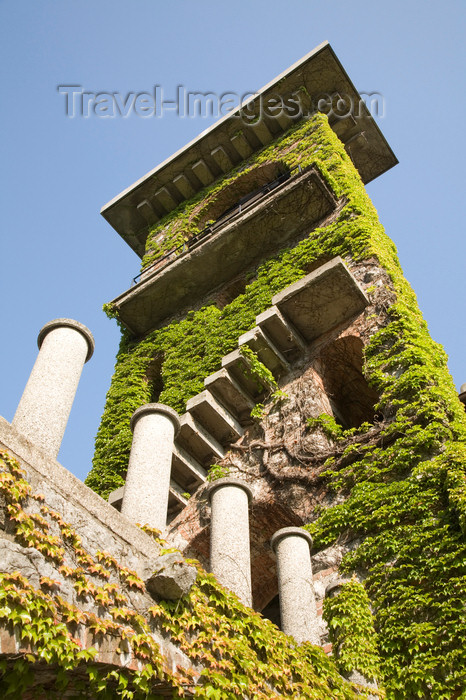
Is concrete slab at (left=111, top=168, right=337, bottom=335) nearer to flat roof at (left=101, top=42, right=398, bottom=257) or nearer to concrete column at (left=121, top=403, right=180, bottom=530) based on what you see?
flat roof at (left=101, top=42, right=398, bottom=257)

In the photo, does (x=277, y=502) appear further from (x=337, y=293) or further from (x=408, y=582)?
(x=337, y=293)

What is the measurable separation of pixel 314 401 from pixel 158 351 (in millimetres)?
5839

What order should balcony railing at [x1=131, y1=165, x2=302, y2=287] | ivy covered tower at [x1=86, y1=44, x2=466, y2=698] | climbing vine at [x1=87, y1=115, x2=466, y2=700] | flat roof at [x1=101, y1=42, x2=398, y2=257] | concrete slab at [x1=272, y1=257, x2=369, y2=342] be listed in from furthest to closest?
flat roof at [x1=101, y1=42, x2=398, y2=257] → balcony railing at [x1=131, y1=165, x2=302, y2=287] → concrete slab at [x1=272, y1=257, x2=369, y2=342] → ivy covered tower at [x1=86, y1=44, x2=466, y2=698] → climbing vine at [x1=87, y1=115, x2=466, y2=700]

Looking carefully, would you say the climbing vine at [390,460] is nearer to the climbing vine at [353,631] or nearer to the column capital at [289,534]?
the climbing vine at [353,631]

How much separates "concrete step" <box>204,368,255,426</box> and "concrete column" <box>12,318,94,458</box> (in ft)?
17.2

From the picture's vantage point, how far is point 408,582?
7.22 m

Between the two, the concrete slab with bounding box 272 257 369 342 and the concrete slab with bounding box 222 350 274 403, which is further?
the concrete slab with bounding box 222 350 274 403

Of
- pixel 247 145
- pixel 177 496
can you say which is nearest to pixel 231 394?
pixel 177 496

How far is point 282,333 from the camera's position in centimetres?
1239

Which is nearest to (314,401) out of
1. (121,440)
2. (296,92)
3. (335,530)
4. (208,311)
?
(335,530)

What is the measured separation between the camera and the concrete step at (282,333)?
40.1 feet

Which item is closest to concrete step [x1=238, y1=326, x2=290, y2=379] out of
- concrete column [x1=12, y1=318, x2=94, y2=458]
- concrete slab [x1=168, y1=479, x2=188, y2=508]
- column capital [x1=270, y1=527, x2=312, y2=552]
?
concrete slab [x1=168, y1=479, x2=188, y2=508]

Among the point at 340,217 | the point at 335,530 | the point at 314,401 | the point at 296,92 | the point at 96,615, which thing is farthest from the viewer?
the point at 296,92

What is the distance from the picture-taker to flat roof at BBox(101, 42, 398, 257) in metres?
20.4
